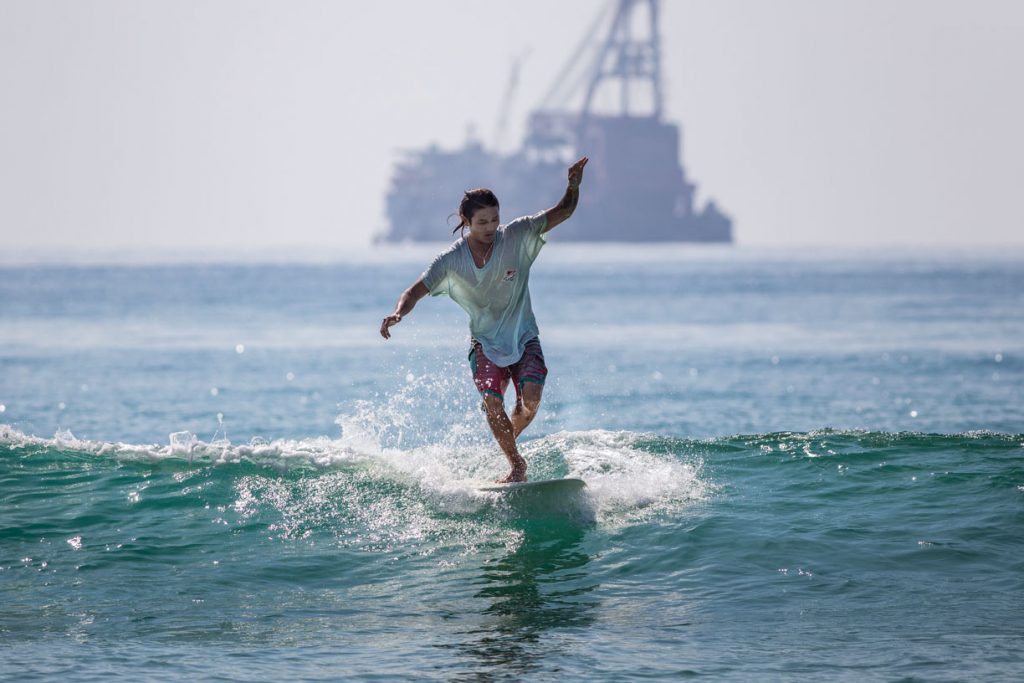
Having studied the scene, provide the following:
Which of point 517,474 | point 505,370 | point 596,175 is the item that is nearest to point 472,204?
point 505,370

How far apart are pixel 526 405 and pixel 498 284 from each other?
0.85 meters

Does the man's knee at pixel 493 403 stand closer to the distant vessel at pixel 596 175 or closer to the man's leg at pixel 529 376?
the man's leg at pixel 529 376

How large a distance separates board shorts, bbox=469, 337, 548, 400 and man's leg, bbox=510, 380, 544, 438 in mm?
29

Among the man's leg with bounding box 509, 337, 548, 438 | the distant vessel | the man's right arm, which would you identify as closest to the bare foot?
the man's leg with bounding box 509, 337, 548, 438

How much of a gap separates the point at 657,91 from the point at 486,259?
490 ft

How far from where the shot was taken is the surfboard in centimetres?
897

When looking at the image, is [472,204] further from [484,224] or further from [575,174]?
[575,174]

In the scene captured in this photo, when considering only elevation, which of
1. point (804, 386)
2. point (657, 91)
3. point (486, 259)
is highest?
point (657, 91)

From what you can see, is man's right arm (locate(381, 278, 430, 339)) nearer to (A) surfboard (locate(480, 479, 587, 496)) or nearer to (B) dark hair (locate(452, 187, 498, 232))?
(B) dark hair (locate(452, 187, 498, 232))

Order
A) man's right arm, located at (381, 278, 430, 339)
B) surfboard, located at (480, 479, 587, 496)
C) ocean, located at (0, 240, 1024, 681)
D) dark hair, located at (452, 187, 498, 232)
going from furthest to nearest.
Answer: surfboard, located at (480, 479, 587, 496), dark hair, located at (452, 187, 498, 232), man's right arm, located at (381, 278, 430, 339), ocean, located at (0, 240, 1024, 681)

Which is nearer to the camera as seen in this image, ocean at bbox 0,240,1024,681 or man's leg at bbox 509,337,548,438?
ocean at bbox 0,240,1024,681

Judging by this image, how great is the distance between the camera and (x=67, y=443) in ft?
36.9

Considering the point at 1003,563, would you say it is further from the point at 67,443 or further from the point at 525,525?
the point at 67,443

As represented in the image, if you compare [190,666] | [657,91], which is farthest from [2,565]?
[657,91]
